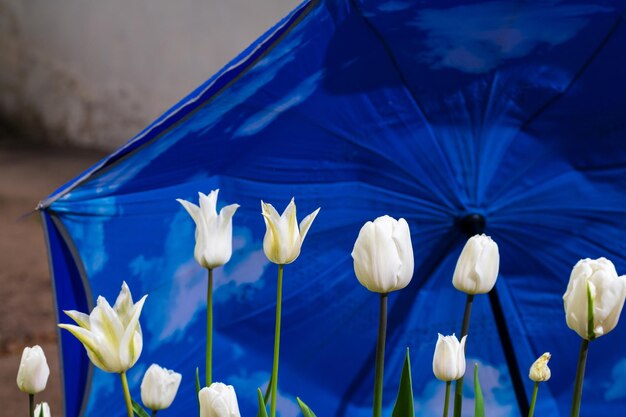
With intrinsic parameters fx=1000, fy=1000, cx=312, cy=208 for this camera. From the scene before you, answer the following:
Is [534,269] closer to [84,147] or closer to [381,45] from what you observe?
[381,45]

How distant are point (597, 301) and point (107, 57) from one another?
4089 mm

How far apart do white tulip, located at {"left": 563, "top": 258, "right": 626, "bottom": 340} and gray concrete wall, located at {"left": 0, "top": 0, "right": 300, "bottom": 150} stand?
10.9ft

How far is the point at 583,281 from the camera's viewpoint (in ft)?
1.89

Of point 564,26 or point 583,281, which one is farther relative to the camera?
point 564,26

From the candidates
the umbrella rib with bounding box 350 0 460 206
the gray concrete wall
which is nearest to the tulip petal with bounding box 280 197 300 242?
the umbrella rib with bounding box 350 0 460 206

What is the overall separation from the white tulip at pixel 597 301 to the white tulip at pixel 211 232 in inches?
9.7

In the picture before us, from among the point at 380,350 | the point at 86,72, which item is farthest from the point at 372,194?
the point at 86,72

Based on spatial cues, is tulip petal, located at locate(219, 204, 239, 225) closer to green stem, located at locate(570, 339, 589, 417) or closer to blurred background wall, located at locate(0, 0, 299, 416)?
green stem, located at locate(570, 339, 589, 417)

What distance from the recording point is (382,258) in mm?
614

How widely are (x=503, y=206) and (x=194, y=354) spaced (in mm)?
400

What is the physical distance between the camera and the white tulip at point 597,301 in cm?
57

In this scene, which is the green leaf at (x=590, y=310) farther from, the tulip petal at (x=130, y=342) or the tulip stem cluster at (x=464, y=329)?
the tulip petal at (x=130, y=342)

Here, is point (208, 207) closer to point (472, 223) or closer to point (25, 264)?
point (472, 223)

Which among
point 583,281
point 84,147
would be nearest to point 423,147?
point 583,281
